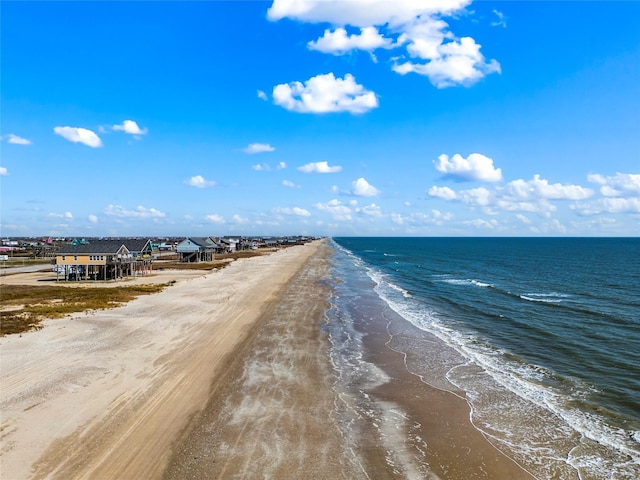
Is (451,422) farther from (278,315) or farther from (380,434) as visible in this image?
(278,315)

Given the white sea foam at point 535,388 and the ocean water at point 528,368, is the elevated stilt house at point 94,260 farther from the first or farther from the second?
the white sea foam at point 535,388

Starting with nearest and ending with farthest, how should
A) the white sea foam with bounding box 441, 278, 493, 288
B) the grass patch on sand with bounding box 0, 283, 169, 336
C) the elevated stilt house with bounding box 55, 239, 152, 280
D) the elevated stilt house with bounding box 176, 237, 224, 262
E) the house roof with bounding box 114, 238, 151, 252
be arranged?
1. the grass patch on sand with bounding box 0, 283, 169, 336
2. the white sea foam with bounding box 441, 278, 493, 288
3. the elevated stilt house with bounding box 55, 239, 152, 280
4. the house roof with bounding box 114, 238, 151, 252
5. the elevated stilt house with bounding box 176, 237, 224, 262

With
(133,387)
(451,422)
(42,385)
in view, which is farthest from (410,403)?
(42,385)

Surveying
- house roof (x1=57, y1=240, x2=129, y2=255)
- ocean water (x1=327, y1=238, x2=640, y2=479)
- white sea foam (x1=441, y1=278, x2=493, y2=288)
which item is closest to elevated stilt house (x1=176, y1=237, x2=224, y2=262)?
house roof (x1=57, y1=240, x2=129, y2=255)

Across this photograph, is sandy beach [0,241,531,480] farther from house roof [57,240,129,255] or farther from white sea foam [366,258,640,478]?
house roof [57,240,129,255]

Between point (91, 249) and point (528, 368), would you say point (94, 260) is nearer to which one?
point (91, 249)

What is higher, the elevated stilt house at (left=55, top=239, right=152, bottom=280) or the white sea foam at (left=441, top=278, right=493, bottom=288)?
the elevated stilt house at (left=55, top=239, right=152, bottom=280)

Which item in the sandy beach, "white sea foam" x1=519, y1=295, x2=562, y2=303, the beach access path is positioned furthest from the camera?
"white sea foam" x1=519, y1=295, x2=562, y2=303
